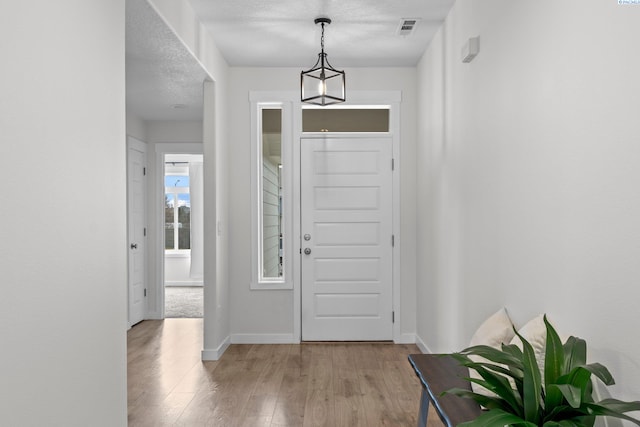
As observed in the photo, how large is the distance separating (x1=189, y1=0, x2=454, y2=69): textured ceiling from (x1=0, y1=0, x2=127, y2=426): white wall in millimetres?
1484

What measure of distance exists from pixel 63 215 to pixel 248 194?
10.4 ft

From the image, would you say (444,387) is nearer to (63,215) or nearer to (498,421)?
(498,421)

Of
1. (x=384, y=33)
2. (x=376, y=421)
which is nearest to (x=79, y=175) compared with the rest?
(x=376, y=421)

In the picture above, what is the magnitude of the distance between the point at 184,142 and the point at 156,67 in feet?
7.85

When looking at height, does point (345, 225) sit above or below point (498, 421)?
above

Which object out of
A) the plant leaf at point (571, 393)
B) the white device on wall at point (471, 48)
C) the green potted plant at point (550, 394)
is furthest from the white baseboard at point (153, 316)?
the plant leaf at point (571, 393)

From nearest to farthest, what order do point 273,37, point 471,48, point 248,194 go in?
point 471,48, point 273,37, point 248,194

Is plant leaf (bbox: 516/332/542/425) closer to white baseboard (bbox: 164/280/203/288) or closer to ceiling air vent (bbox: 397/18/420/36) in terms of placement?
ceiling air vent (bbox: 397/18/420/36)

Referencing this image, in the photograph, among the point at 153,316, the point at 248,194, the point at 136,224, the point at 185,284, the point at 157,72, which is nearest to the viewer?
the point at 157,72

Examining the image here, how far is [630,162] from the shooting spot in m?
1.53

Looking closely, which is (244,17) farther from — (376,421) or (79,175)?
(376,421)

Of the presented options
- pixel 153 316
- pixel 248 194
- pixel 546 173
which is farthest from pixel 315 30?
pixel 153 316

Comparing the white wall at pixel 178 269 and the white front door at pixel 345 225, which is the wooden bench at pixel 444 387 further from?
the white wall at pixel 178 269

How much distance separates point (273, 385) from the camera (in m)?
3.76
